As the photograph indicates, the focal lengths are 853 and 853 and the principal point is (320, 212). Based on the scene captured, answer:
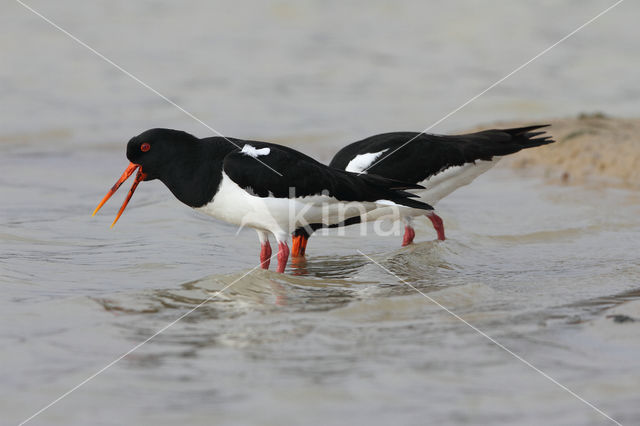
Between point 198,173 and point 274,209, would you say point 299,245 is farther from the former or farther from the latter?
point 198,173

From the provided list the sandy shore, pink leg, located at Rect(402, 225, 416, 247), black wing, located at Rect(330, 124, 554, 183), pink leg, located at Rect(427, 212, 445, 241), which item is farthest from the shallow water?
black wing, located at Rect(330, 124, 554, 183)

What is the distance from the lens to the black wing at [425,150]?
746cm

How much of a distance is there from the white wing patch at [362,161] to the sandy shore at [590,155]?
384 centimetres

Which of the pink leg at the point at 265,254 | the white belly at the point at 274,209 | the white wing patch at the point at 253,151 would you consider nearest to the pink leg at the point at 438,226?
the white belly at the point at 274,209

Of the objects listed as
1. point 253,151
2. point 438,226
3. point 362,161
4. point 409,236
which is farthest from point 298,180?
point 438,226

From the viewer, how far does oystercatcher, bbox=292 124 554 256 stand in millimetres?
7371

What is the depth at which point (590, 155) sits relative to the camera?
1071cm

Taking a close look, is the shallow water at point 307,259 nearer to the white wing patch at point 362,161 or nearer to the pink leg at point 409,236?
the pink leg at point 409,236

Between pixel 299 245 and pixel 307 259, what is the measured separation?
0.17m

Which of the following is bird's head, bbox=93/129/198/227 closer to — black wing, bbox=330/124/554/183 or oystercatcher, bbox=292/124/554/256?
oystercatcher, bbox=292/124/554/256

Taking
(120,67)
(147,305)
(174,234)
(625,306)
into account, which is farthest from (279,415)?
(120,67)

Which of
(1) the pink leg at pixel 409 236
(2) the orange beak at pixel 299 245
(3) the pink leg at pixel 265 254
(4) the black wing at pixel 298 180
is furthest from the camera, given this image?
(1) the pink leg at pixel 409 236

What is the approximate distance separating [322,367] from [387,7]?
568 inches

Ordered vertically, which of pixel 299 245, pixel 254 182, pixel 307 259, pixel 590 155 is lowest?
Result: pixel 307 259
